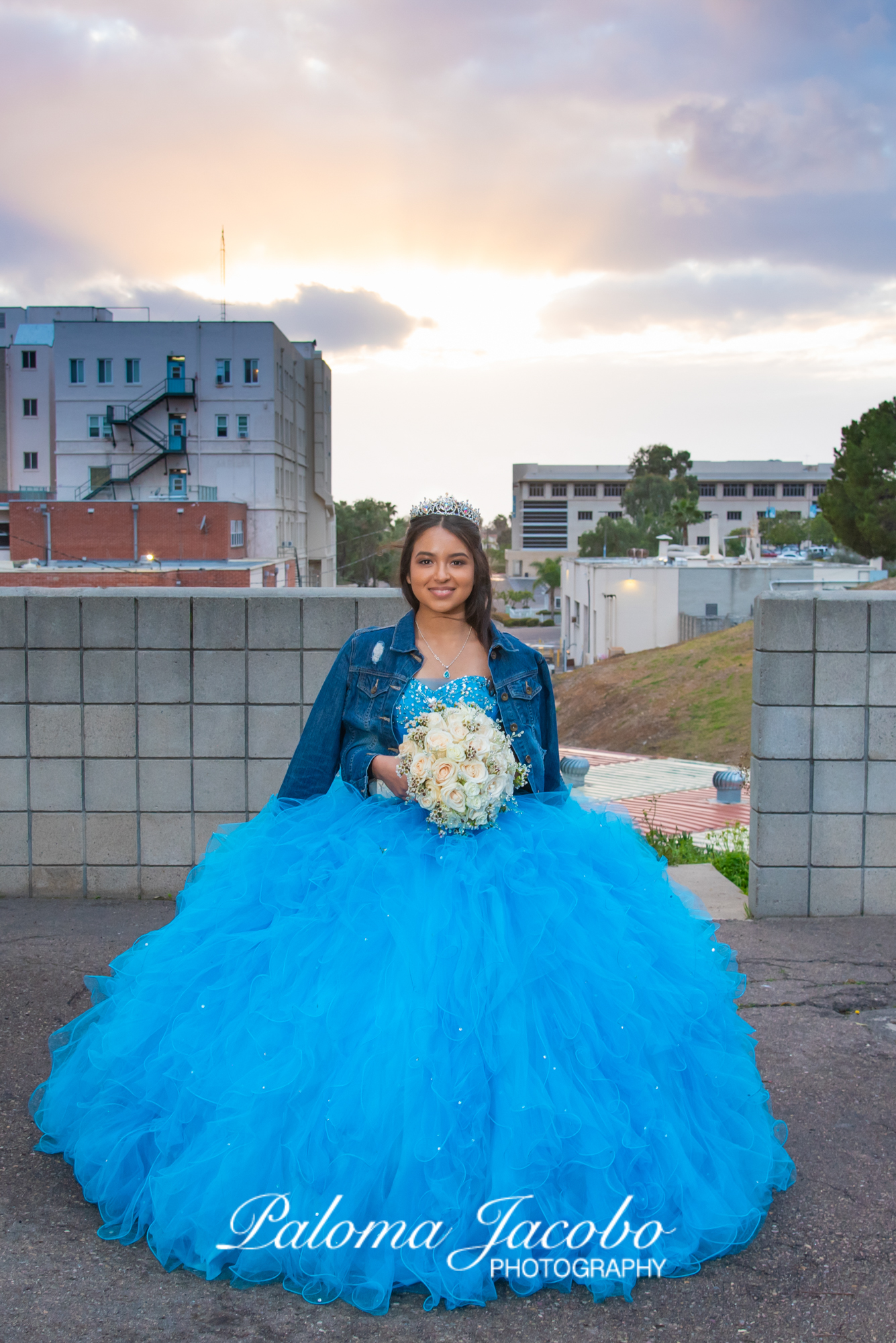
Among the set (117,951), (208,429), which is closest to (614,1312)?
(117,951)

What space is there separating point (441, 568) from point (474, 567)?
0.13 m

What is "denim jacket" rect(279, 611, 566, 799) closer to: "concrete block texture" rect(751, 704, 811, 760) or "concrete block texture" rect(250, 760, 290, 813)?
"concrete block texture" rect(250, 760, 290, 813)

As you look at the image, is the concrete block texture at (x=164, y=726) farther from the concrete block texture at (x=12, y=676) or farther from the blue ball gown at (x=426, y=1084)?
the blue ball gown at (x=426, y=1084)

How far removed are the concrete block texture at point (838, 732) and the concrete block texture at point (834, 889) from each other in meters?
0.67

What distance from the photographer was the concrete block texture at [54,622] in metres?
6.32

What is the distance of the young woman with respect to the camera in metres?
2.88

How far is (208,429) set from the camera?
5997 centimetres

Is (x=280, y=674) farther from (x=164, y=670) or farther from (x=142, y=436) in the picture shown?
(x=142, y=436)

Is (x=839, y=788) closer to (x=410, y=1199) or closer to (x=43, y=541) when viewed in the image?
(x=410, y=1199)

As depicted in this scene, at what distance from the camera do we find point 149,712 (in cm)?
638

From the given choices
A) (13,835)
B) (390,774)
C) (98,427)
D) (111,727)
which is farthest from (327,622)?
(98,427)

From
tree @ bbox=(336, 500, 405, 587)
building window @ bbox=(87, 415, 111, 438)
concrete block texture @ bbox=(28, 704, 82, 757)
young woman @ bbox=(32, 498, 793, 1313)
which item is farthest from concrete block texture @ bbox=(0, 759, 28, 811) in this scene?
tree @ bbox=(336, 500, 405, 587)

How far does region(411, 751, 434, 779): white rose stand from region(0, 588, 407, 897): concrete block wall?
2980mm

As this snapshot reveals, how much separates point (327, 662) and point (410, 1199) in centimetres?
381
